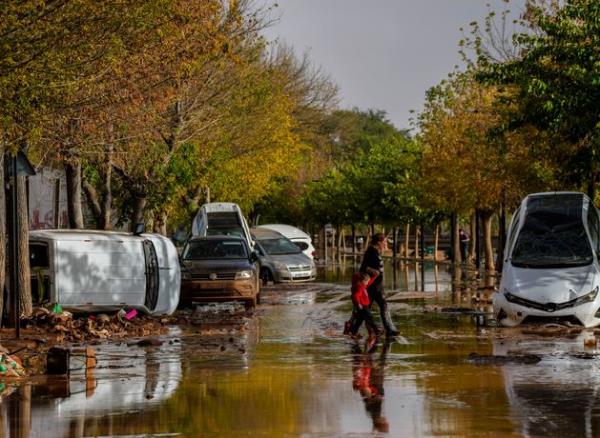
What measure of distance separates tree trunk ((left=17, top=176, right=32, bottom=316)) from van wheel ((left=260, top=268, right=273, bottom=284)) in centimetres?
1999

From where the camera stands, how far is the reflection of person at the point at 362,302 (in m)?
21.3

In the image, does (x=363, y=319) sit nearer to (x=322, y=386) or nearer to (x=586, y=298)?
(x=586, y=298)

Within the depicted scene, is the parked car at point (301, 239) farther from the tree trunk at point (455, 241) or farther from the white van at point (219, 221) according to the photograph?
the white van at point (219, 221)

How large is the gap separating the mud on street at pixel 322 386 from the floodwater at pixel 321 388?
0.06 ft

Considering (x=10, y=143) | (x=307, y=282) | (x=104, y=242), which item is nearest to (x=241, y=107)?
(x=307, y=282)

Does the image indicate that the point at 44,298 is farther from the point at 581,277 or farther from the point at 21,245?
the point at 581,277

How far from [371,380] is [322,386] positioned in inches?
30.6

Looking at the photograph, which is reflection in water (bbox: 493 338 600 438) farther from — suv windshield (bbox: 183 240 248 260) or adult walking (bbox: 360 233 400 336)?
suv windshield (bbox: 183 240 248 260)

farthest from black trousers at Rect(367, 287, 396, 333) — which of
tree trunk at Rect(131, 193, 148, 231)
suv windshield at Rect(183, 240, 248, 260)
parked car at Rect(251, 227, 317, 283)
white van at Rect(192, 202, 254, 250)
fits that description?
white van at Rect(192, 202, 254, 250)

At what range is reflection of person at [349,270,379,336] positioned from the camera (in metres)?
21.3

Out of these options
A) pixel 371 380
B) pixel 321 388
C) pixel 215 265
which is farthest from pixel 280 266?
pixel 321 388

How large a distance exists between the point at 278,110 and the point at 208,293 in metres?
26.1

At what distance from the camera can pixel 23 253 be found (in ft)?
72.4

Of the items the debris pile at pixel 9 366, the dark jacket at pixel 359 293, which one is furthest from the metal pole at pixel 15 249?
the dark jacket at pixel 359 293
